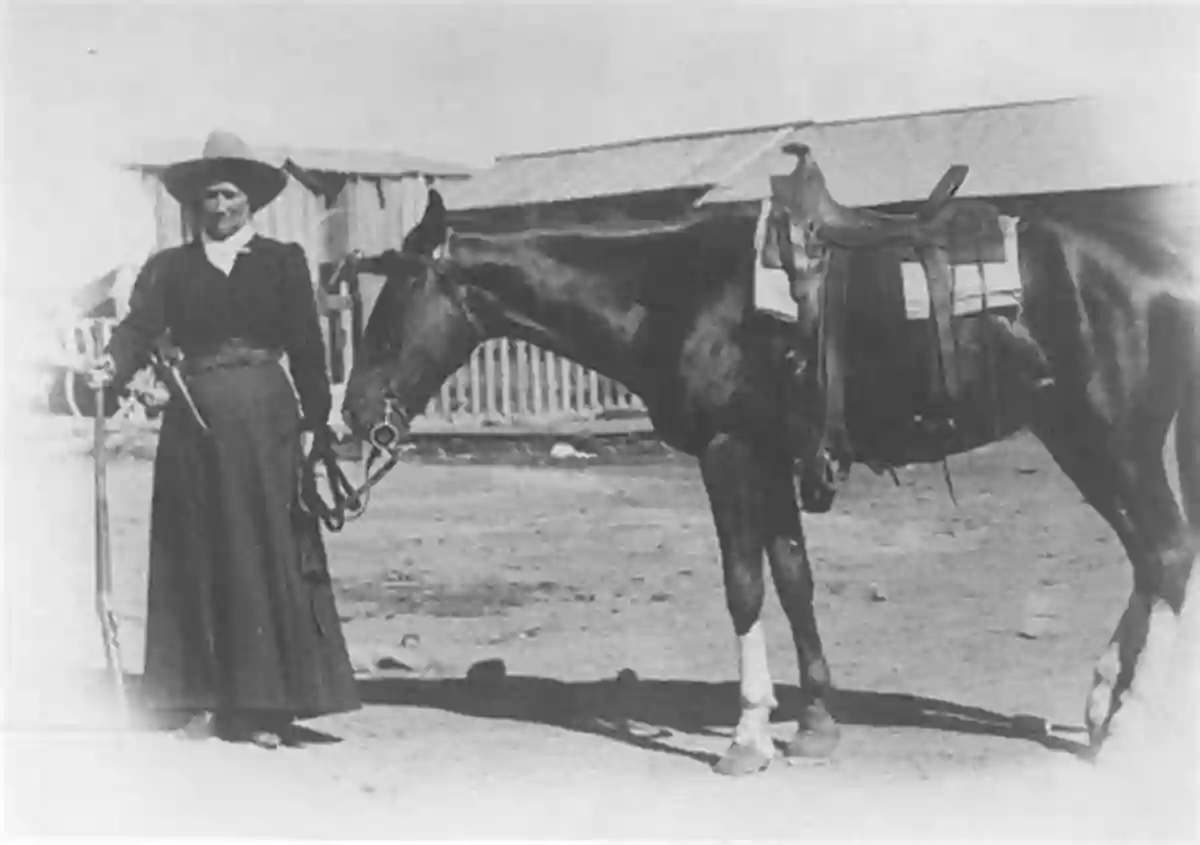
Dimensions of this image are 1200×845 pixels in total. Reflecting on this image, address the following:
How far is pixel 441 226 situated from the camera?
3.41 meters

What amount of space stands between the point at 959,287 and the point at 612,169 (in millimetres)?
1234

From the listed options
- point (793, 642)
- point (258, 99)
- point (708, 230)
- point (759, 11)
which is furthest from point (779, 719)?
point (258, 99)

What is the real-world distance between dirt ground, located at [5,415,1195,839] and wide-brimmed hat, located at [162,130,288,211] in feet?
3.09

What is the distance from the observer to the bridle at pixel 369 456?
3.41 meters

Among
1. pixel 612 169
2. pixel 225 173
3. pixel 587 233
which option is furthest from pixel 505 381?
pixel 225 173

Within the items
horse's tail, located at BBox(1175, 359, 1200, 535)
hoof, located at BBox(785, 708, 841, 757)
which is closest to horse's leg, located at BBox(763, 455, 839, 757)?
hoof, located at BBox(785, 708, 841, 757)

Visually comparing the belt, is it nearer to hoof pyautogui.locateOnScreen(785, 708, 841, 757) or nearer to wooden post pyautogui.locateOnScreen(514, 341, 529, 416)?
wooden post pyautogui.locateOnScreen(514, 341, 529, 416)

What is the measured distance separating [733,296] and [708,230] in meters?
0.24

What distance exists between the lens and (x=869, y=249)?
11.2ft

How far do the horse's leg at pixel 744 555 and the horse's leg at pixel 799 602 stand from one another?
62mm

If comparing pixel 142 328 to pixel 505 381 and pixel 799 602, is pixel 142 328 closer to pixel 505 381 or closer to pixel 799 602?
pixel 505 381

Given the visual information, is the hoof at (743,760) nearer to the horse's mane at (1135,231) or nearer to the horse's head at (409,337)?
the horse's head at (409,337)

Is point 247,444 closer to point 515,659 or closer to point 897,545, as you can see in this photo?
point 515,659

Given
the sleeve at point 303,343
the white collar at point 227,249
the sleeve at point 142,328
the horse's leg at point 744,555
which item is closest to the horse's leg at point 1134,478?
the horse's leg at point 744,555
